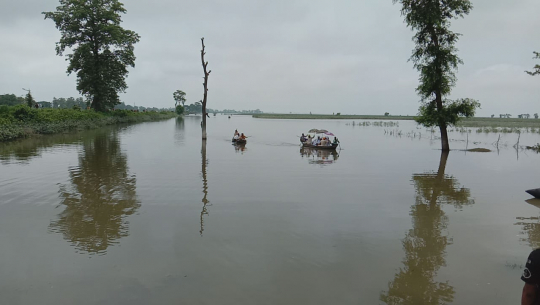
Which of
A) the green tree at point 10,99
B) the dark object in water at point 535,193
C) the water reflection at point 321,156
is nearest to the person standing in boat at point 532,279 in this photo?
the dark object in water at point 535,193

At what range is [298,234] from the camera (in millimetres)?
8578

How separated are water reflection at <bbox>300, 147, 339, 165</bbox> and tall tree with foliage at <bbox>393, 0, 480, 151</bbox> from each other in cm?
907

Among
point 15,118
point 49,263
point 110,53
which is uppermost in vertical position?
point 110,53

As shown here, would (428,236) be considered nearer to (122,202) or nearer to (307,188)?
(307,188)

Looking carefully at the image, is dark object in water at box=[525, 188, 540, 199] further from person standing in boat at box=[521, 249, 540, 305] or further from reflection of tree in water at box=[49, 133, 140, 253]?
reflection of tree in water at box=[49, 133, 140, 253]

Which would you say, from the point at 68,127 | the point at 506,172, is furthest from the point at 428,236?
the point at 68,127

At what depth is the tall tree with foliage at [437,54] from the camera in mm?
26594

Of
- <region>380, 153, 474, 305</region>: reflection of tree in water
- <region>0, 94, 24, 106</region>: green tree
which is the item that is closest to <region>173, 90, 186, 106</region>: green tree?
<region>0, 94, 24, 106</region>: green tree

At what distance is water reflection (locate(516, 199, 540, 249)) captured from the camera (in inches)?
325

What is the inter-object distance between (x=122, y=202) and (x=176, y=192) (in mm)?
2164

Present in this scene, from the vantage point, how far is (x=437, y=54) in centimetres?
2725

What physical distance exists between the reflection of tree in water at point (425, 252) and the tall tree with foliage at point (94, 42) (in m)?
54.5

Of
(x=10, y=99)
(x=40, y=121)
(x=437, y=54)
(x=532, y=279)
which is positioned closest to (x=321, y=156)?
(x=437, y=54)

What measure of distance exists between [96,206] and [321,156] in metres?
18.3
